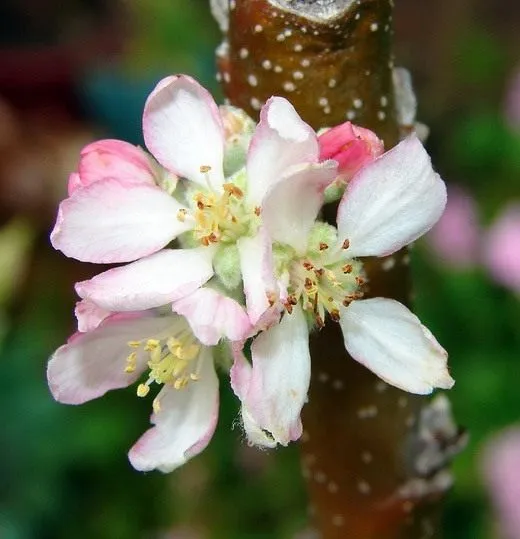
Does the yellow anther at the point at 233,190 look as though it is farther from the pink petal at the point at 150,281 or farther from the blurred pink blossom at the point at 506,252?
the blurred pink blossom at the point at 506,252

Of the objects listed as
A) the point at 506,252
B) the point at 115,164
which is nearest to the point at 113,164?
the point at 115,164

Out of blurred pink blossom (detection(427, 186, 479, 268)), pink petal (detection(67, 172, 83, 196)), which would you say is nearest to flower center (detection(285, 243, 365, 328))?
pink petal (detection(67, 172, 83, 196))

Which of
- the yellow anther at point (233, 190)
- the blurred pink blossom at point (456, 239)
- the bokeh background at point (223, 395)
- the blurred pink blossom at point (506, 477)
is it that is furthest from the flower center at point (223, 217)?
the blurred pink blossom at point (456, 239)

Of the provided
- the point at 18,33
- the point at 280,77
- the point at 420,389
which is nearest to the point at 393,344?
the point at 420,389

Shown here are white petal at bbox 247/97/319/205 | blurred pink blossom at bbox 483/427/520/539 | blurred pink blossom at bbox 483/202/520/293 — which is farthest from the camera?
blurred pink blossom at bbox 483/202/520/293

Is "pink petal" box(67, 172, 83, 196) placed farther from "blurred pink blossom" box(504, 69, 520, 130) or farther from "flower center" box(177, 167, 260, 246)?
"blurred pink blossom" box(504, 69, 520, 130)
